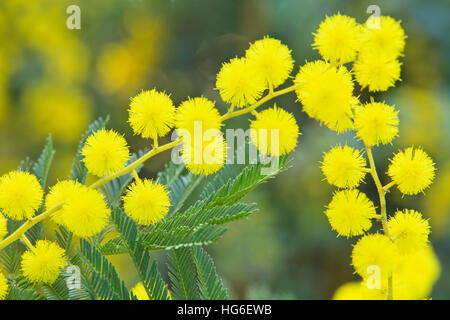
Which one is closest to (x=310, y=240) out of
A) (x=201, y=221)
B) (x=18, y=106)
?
(x=18, y=106)

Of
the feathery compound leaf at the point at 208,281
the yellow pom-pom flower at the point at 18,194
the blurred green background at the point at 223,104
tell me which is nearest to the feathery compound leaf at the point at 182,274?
the feathery compound leaf at the point at 208,281

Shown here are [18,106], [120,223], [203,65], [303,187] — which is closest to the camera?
[120,223]

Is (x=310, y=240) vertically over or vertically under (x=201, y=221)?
over

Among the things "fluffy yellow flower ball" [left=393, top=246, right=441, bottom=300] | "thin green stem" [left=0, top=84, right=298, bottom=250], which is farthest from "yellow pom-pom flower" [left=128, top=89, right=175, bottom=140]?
"fluffy yellow flower ball" [left=393, top=246, right=441, bottom=300]

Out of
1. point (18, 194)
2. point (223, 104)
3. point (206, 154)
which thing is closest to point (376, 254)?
point (206, 154)

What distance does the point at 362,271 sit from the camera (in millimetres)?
359

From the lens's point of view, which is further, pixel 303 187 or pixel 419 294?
pixel 303 187

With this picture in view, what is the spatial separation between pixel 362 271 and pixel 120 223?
0.18m

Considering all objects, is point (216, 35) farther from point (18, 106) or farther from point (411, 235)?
point (411, 235)

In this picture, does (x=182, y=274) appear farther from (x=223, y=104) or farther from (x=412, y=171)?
(x=223, y=104)

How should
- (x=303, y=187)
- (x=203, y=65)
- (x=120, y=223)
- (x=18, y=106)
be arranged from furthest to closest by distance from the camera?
(x=203, y=65) < (x=18, y=106) < (x=303, y=187) < (x=120, y=223)

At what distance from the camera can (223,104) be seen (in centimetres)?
132

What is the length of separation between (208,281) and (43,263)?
120 mm

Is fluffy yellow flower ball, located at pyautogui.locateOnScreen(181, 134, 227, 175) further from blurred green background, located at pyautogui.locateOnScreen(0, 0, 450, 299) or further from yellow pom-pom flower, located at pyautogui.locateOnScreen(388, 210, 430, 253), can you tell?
blurred green background, located at pyautogui.locateOnScreen(0, 0, 450, 299)
